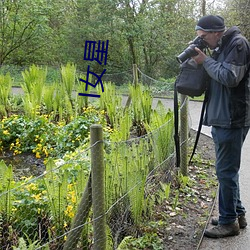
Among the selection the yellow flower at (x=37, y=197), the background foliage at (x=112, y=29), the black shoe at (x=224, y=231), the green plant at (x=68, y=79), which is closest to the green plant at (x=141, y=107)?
the green plant at (x=68, y=79)

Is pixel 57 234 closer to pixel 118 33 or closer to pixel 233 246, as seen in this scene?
pixel 233 246

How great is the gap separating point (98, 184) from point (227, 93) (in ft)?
4.17

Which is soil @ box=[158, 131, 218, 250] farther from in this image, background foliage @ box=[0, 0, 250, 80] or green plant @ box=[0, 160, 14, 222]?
background foliage @ box=[0, 0, 250, 80]

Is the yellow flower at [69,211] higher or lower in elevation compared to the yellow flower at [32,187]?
lower

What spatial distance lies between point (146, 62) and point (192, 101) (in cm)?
590

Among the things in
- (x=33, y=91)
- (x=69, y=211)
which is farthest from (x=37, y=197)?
(x=33, y=91)

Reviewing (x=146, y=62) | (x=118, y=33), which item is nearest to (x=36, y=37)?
(x=118, y=33)

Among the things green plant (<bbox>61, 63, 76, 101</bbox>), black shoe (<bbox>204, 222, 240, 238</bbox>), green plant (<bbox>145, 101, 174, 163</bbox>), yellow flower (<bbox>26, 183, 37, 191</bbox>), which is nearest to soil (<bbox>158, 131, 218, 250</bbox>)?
black shoe (<bbox>204, 222, 240, 238</bbox>)

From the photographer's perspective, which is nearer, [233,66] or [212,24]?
[233,66]

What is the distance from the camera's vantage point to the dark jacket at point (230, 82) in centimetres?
278

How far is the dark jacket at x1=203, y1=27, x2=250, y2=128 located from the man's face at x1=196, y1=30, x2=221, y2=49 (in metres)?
0.07

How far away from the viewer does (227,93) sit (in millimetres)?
2914

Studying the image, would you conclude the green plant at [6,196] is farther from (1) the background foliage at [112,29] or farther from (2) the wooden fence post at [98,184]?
(1) the background foliage at [112,29]

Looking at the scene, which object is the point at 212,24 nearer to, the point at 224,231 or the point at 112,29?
the point at 224,231
